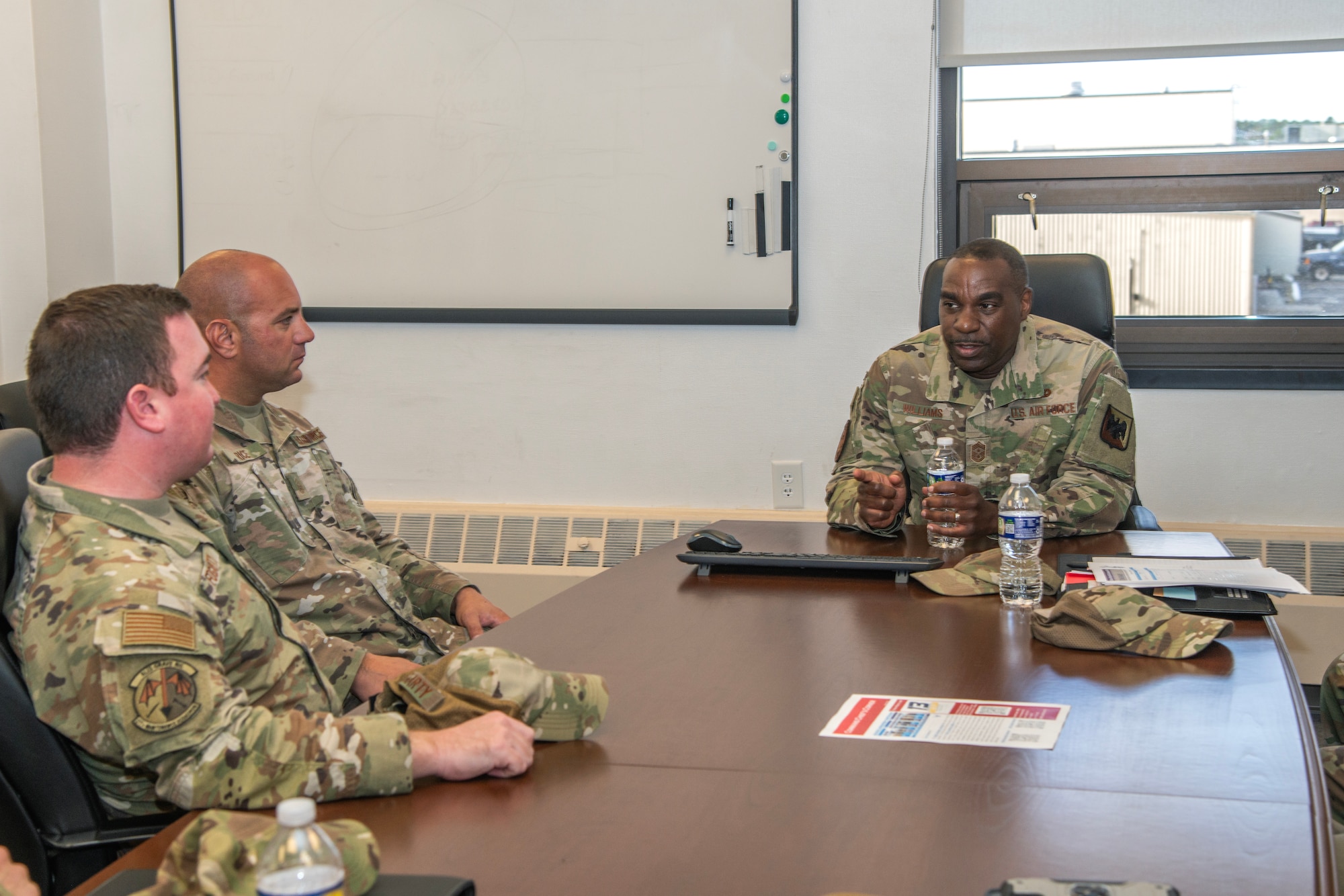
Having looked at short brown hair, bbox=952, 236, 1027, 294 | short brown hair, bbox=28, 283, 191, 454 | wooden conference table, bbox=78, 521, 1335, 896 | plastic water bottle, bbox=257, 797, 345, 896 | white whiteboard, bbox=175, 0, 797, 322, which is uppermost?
white whiteboard, bbox=175, 0, 797, 322

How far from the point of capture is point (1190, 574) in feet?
5.91

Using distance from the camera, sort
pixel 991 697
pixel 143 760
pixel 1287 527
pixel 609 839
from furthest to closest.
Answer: pixel 1287 527 < pixel 991 697 < pixel 143 760 < pixel 609 839

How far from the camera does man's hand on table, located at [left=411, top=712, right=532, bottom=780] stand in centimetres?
116

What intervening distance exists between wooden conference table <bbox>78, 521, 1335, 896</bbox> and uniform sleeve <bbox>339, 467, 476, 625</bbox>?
0.64 metres

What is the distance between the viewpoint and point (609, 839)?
1025mm

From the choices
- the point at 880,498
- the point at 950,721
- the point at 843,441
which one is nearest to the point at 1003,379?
the point at 843,441

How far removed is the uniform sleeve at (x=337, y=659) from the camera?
5.94 ft

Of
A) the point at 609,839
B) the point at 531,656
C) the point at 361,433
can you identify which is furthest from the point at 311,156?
the point at 609,839

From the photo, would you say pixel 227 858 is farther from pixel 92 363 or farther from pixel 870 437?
pixel 870 437

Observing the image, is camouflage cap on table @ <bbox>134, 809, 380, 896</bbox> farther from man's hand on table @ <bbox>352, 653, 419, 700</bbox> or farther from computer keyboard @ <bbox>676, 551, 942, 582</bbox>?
computer keyboard @ <bbox>676, 551, 942, 582</bbox>

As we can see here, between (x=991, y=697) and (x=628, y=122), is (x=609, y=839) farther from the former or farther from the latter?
(x=628, y=122)

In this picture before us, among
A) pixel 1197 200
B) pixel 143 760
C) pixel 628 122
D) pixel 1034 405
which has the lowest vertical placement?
pixel 143 760

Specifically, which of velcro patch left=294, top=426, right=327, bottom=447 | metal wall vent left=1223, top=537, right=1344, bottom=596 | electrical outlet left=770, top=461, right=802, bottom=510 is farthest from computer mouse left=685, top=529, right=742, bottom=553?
metal wall vent left=1223, top=537, right=1344, bottom=596

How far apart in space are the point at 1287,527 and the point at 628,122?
2.17 metres
